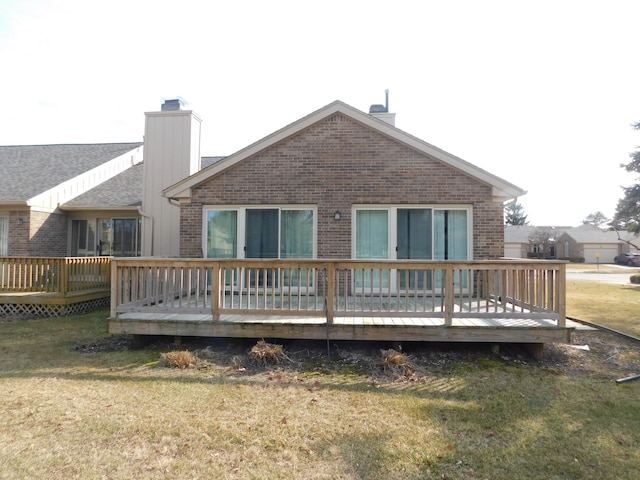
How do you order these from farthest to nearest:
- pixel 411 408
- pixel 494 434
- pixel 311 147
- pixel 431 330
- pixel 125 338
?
pixel 311 147 → pixel 125 338 → pixel 431 330 → pixel 411 408 → pixel 494 434

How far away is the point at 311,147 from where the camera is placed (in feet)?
28.8

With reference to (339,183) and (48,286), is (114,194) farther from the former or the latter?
(339,183)

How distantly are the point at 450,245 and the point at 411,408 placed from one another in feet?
16.9

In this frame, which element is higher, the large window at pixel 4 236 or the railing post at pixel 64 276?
the large window at pixel 4 236

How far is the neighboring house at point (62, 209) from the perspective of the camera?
11.7m

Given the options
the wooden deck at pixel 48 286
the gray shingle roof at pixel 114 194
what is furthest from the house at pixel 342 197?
the gray shingle roof at pixel 114 194

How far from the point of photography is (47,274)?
9531 mm

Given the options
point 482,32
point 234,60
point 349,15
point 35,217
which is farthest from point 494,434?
point 35,217

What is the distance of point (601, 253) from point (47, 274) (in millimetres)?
61202

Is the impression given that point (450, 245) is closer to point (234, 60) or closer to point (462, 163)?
point (462, 163)

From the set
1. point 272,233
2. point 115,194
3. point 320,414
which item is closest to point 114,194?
point 115,194

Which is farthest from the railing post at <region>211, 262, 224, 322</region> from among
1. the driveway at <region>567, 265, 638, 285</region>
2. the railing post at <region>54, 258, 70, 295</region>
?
the driveway at <region>567, 265, 638, 285</region>

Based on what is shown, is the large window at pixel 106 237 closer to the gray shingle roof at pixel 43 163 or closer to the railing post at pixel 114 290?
the gray shingle roof at pixel 43 163

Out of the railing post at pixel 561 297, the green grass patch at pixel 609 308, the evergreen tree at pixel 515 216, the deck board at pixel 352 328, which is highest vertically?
the evergreen tree at pixel 515 216
